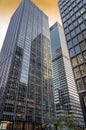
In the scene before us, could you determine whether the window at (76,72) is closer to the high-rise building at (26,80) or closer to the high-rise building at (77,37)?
the high-rise building at (77,37)

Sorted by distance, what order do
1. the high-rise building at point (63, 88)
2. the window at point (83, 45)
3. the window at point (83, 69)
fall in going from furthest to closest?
the high-rise building at point (63, 88)
the window at point (83, 45)
the window at point (83, 69)

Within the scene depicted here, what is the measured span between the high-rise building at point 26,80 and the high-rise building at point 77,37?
133ft

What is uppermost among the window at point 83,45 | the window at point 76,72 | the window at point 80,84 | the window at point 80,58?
the window at point 83,45

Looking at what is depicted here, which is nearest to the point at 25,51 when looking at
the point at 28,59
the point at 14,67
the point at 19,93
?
the point at 28,59

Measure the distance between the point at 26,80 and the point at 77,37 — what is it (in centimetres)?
7015

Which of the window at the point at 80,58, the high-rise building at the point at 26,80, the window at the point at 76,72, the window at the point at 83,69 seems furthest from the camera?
the high-rise building at the point at 26,80

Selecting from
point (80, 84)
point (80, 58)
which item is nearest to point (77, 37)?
point (80, 58)

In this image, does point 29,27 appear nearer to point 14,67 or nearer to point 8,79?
point 14,67

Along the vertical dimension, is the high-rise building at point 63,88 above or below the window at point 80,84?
above

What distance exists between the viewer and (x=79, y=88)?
30734 mm

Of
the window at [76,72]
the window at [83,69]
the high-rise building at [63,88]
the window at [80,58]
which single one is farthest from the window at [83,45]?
the high-rise building at [63,88]

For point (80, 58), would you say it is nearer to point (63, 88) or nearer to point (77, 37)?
point (77, 37)

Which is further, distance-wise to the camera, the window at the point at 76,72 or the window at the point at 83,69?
the window at the point at 76,72

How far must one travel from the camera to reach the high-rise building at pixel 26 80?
78.8m
